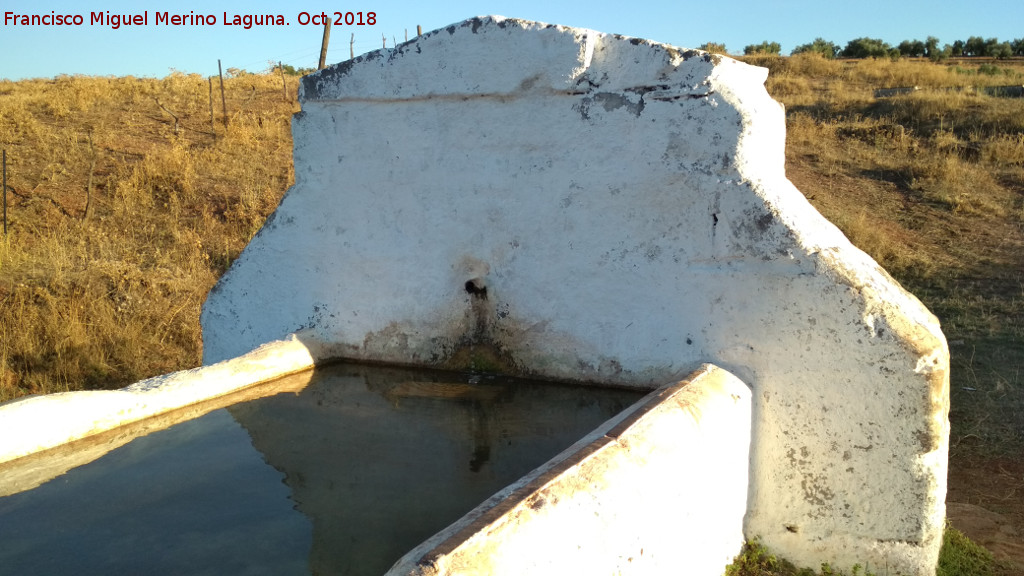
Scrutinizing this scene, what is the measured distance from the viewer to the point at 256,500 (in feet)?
7.95

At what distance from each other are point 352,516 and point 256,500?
32 cm

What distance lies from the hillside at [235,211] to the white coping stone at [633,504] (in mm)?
2526

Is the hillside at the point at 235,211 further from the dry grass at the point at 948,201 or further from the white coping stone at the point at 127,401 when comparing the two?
the white coping stone at the point at 127,401

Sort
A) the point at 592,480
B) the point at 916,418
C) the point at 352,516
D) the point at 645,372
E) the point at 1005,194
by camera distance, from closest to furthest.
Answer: the point at 592,480 < the point at 352,516 < the point at 916,418 < the point at 645,372 < the point at 1005,194

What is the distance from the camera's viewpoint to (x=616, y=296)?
9.94ft

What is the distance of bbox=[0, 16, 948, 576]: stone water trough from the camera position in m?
2.45

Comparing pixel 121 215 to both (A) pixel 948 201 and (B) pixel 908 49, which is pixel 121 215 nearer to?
(A) pixel 948 201

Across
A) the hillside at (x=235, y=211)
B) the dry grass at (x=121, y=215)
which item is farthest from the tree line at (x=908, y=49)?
the dry grass at (x=121, y=215)

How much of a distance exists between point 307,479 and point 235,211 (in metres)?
8.73

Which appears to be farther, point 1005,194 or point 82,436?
point 1005,194

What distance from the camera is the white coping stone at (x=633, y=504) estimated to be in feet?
5.36

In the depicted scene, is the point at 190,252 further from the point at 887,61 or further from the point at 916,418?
the point at 887,61

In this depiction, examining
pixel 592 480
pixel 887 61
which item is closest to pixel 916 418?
pixel 592 480

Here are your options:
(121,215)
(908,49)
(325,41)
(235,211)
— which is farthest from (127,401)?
(908,49)
